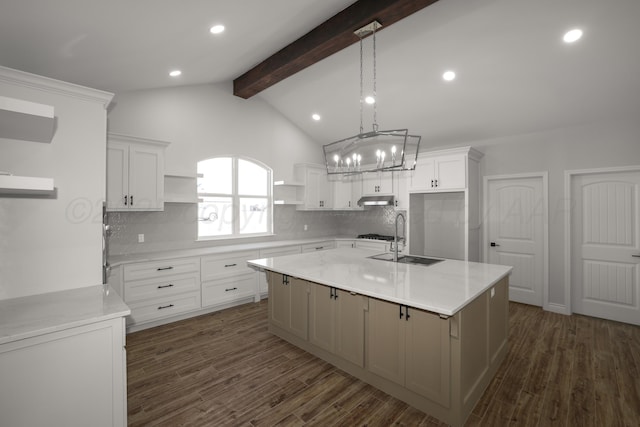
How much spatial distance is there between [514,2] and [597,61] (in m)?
1.22

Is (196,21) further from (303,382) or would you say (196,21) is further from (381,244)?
(381,244)

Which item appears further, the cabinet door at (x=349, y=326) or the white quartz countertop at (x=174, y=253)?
the white quartz countertop at (x=174, y=253)

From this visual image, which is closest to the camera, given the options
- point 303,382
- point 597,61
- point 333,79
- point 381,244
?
point 303,382

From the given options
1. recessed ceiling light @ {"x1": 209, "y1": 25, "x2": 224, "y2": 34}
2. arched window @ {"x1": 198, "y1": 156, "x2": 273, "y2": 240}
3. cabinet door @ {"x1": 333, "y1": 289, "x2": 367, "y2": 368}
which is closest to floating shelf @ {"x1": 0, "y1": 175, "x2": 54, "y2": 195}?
recessed ceiling light @ {"x1": 209, "y1": 25, "x2": 224, "y2": 34}

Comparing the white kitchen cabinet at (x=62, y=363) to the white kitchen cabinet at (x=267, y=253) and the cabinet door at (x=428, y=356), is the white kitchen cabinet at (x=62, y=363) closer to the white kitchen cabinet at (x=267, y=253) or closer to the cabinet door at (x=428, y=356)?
the cabinet door at (x=428, y=356)

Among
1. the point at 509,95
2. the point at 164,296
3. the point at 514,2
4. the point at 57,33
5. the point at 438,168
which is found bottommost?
the point at 164,296

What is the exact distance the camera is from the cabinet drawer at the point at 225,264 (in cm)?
400

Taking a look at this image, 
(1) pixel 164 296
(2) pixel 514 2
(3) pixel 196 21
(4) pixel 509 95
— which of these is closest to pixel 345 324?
(1) pixel 164 296

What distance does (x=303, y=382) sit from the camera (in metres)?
2.46

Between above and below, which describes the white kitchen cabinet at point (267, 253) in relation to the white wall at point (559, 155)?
below

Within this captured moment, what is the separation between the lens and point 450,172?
14.9ft

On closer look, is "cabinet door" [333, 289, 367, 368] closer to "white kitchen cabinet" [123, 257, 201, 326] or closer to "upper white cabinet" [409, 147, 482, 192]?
"white kitchen cabinet" [123, 257, 201, 326]

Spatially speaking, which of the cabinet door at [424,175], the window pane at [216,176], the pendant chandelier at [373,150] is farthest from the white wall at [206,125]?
the cabinet door at [424,175]

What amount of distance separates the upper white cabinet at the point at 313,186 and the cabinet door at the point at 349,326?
322 cm
